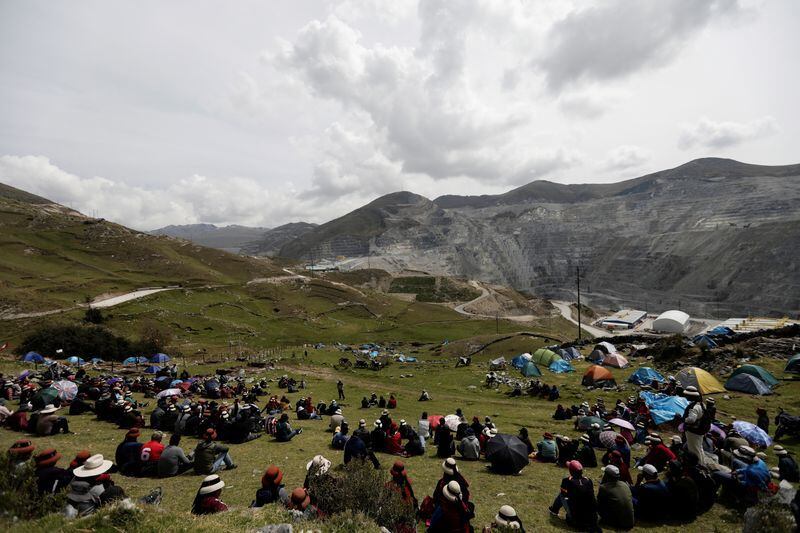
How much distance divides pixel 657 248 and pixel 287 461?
222 meters

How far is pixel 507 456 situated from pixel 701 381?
23.3 metres

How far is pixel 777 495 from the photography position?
981 cm

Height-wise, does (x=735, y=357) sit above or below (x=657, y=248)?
below

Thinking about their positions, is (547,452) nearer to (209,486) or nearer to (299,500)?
(299,500)

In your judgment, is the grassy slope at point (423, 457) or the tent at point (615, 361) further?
the tent at point (615, 361)

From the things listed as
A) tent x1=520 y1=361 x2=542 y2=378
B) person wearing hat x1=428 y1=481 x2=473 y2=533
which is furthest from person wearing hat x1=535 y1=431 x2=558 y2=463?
tent x1=520 y1=361 x2=542 y2=378

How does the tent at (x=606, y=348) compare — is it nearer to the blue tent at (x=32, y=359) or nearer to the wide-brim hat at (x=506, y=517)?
the wide-brim hat at (x=506, y=517)

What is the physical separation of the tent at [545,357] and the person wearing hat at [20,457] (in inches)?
1702

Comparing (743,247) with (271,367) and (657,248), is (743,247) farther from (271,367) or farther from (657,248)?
(271,367)

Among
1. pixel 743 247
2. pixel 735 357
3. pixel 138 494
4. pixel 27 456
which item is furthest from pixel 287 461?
pixel 743 247

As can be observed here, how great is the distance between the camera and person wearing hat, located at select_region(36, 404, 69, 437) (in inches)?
648

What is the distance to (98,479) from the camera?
9.31 meters

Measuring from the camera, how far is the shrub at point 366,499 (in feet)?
29.2

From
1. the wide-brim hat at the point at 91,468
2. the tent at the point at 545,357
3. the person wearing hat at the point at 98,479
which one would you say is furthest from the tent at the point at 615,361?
the wide-brim hat at the point at 91,468
